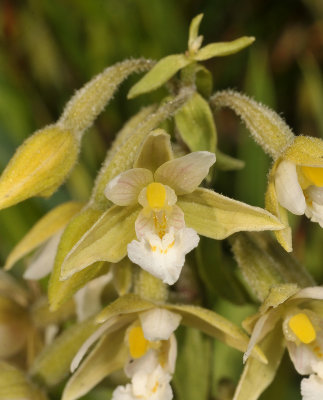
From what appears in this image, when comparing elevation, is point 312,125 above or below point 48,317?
below

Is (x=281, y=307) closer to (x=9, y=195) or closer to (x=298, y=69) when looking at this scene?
Result: (x=9, y=195)

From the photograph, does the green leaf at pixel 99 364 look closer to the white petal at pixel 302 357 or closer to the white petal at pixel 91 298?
the white petal at pixel 91 298

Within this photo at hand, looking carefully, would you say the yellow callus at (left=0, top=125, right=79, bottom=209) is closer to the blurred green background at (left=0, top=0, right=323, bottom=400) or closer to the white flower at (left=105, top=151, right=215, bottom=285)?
the white flower at (left=105, top=151, right=215, bottom=285)

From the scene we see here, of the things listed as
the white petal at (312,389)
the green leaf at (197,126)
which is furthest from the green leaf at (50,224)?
the white petal at (312,389)

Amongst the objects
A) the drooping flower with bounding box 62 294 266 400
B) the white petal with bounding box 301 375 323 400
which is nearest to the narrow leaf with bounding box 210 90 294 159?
the drooping flower with bounding box 62 294 266 400

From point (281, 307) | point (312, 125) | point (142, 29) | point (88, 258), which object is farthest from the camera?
point (312, 125)

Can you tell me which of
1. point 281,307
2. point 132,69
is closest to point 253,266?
point 281,307
